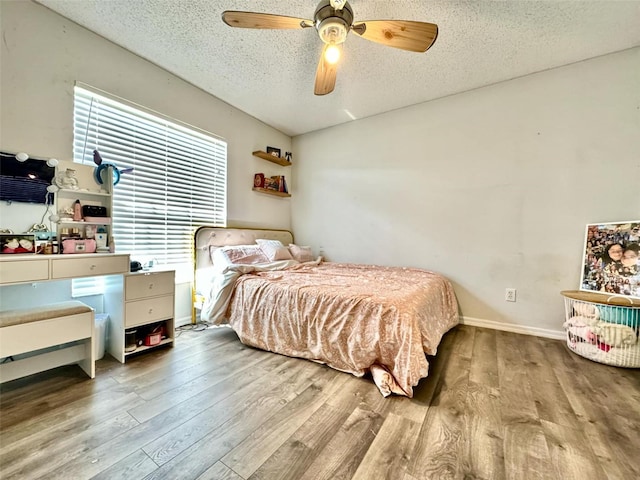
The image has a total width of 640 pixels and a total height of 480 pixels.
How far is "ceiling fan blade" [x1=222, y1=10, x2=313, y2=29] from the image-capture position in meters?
1.54

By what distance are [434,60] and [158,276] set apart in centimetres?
312

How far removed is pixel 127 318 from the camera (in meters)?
1.99

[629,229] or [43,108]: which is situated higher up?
[43,108]

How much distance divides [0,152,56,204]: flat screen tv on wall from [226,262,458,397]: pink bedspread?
1571 millimetres

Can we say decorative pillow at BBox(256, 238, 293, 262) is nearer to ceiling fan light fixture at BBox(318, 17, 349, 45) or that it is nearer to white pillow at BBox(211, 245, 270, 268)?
white pillow at BBox(211, 245, 270, 268)

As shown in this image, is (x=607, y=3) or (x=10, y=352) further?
(x=607, y=3)

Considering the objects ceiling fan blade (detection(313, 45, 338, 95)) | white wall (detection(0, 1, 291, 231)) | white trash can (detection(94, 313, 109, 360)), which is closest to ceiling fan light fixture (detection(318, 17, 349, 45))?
ceiling fan blade (detection(313, 45, 338, 95))

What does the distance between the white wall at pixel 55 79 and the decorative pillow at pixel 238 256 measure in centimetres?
137

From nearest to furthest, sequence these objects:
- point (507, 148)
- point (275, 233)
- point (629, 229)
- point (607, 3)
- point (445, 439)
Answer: point (445, 439), point (607, 3), point (629, 229), point (507, 148), point (275, 233)

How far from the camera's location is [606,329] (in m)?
1.97

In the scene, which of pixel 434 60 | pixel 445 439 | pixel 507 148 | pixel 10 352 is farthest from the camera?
pixel 507 148

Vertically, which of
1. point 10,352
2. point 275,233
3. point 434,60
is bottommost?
point 10,352

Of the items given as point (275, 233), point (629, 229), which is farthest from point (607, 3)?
point (275, 233)

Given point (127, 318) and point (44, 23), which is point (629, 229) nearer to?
point (127, 318)
